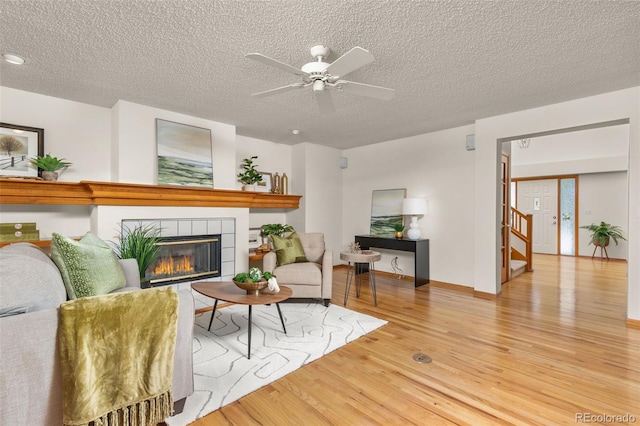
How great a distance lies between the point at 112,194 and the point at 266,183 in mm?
2533

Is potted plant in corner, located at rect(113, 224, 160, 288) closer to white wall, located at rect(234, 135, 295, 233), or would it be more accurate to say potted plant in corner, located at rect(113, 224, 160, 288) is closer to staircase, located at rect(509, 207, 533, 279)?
white wall, located at rect(234, 135, 295, 233)

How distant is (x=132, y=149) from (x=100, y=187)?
62 centimetres

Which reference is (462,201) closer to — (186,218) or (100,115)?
(186,218)

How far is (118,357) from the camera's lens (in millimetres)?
1463

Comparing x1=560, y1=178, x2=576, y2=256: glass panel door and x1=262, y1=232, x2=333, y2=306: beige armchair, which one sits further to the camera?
x1=560, y1=178, x2=576, y2=256: glass panel door

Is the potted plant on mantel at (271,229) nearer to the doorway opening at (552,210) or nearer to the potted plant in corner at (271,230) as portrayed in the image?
the potted plant in corner at (271,230)

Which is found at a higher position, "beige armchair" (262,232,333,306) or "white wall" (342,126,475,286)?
"white wall" (342,126,475,286)

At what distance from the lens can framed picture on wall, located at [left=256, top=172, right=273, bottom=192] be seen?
17.7ft

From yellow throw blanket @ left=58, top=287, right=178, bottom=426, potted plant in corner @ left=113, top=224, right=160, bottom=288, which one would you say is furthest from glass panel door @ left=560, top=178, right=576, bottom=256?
yellow throw blanket @ left=58, top=287, right=178, bottom=426

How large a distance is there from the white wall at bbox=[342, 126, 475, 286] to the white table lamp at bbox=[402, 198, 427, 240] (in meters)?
0.22

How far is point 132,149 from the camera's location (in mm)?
3645

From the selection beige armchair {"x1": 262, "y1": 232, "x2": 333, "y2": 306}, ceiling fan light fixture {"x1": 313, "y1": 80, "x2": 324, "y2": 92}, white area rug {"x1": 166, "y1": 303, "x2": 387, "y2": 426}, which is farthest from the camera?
beige armchair {"x1": 262, "y1": 232, "x2": 333, "y2": 306}

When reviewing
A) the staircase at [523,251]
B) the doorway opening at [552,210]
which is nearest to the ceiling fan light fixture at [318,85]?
the staircase at [523,251]

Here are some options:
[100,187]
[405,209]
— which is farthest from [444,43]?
[100,187]
